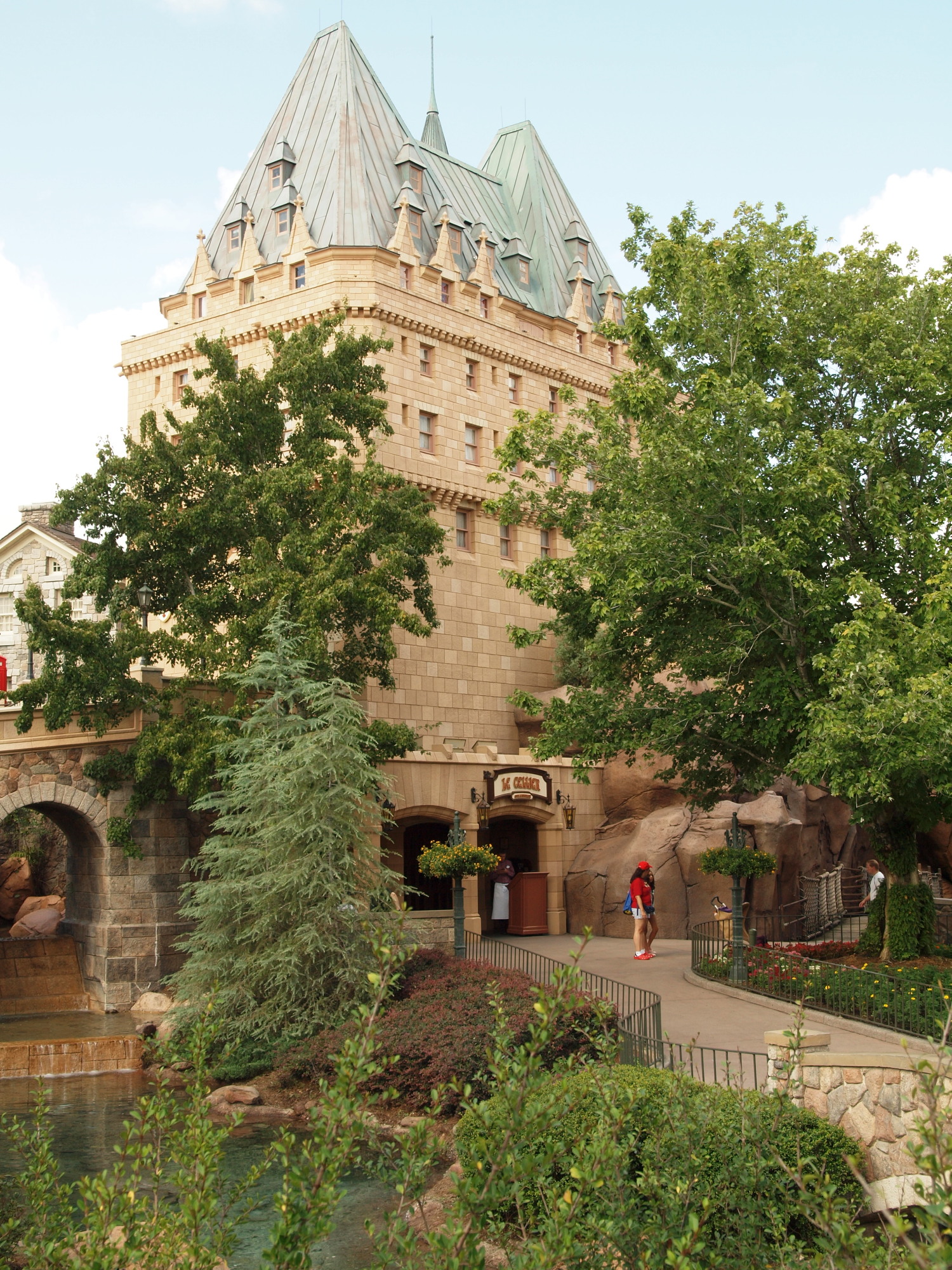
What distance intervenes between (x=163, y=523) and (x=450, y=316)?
17028 millimetres

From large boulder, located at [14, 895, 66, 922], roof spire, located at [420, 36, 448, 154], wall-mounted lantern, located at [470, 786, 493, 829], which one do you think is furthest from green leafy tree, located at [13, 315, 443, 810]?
roof spire, located at [420, 36, 448, 154]

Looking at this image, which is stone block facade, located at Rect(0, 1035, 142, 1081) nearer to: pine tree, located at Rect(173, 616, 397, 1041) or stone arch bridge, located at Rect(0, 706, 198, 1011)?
pine tree, located at Rect(173, 616, 397, 1041)

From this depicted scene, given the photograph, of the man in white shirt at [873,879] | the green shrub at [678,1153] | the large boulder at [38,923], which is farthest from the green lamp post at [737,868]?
the large boulder at [38,923]

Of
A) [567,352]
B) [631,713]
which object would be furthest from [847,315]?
[567,352]

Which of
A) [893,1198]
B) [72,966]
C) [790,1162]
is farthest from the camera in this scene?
[72,966]

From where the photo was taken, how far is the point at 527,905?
105 ft

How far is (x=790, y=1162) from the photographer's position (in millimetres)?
10984

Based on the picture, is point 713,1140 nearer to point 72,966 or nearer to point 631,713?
point 631,713

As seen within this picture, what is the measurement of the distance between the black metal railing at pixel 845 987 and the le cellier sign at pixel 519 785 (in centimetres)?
920

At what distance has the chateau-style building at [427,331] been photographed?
36625mm

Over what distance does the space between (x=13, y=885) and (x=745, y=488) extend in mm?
27796

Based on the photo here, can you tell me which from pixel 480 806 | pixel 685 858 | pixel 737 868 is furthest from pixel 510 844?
pixel 737 868

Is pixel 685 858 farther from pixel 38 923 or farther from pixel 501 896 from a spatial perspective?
pixel 38 923

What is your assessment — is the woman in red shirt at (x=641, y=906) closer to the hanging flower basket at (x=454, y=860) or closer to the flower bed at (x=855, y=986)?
the flower bed at (x=855, y=986)
